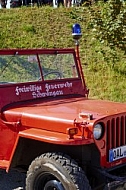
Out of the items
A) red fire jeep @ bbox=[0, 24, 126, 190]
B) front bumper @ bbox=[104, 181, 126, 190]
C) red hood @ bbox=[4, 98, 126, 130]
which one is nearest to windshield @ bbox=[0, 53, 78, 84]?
red fire jeep @ bbox=[0, 24, 126, 190]

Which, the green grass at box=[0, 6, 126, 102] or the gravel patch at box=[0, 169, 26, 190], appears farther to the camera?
the green grass at box=[0, 6, 126, 102]

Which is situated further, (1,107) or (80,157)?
(1,107)

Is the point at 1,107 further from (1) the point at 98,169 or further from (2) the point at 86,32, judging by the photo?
(2) the point at 86,32

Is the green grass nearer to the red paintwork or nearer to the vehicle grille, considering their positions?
the red paintwork

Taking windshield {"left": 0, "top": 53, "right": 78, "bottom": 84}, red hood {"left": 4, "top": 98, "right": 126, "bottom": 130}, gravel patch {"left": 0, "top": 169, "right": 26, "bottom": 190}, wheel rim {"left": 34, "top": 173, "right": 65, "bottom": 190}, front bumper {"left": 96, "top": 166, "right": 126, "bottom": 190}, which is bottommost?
gravel patch {"left": 0, "top": 169, "right": 26, "bottom": 190}

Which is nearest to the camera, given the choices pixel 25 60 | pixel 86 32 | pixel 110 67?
pixel 25 60

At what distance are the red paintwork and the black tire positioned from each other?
22cm

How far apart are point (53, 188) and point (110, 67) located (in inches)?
306

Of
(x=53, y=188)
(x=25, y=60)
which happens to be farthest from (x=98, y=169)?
(x=25, y=60)

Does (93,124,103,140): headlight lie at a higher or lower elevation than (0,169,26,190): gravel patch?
higher

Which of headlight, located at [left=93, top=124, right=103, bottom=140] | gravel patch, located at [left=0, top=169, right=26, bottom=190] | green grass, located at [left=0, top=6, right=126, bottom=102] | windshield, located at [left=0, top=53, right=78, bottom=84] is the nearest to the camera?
headlight, located at [left=93, top=124, right=103, bottom=140]

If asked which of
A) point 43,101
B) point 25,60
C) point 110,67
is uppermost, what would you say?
point 25,60

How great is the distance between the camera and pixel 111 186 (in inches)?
156

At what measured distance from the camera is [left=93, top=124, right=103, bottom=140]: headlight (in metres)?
4.05
